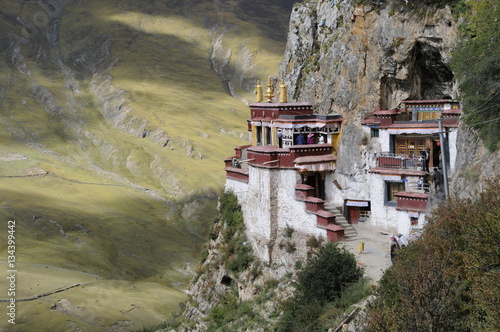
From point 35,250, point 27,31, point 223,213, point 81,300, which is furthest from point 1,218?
point 27,31

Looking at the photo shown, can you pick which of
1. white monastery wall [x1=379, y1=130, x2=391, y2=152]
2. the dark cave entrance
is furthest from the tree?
the dark cave entrance

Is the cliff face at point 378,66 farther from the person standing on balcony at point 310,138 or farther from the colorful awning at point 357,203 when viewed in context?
the person standing on balcony at point 310,138

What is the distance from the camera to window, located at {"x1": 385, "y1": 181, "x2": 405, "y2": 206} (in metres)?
31.9

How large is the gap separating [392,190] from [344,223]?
3.08 metres

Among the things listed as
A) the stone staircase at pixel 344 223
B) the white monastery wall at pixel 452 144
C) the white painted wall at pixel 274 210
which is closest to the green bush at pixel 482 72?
the white monastery wall at pixel 452 144

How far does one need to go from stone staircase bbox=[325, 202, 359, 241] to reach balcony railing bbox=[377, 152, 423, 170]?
349 centimetres

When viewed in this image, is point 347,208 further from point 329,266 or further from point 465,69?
point 465,69

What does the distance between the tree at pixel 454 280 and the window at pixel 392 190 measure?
12258 mm

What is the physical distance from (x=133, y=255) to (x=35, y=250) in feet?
34.0

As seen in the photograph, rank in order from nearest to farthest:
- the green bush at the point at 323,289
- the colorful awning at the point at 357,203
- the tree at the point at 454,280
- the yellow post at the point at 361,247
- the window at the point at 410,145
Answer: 1. the tree at the point at 454,280
2. the green bush at the point at 323,289
3. the yellow post at the point at 361,247
4. the window at the point at 410,145
5. the colorful awning at the point at 357,203

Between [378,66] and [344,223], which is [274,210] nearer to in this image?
[344,223]

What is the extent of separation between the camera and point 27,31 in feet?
503

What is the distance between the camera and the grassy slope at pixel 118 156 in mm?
49719

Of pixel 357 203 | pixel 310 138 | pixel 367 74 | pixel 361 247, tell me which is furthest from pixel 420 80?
pixel 361 247
